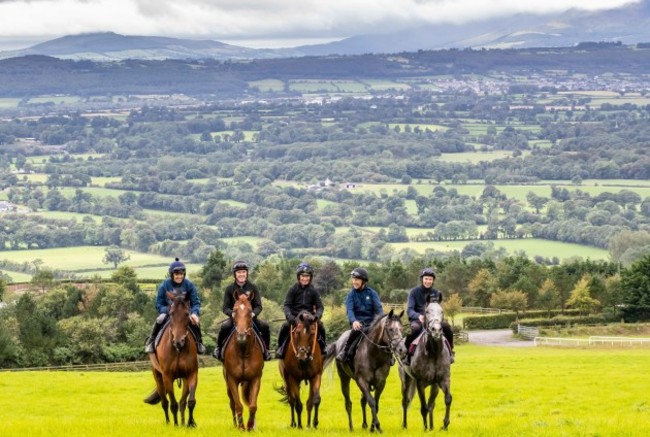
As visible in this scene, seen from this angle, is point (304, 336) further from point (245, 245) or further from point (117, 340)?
point (245, 245)

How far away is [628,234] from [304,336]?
138m

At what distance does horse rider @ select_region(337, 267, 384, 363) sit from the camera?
76.7ft

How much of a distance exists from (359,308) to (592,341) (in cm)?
4438

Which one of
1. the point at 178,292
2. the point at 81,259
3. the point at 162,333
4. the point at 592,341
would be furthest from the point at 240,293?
the point at 81,259

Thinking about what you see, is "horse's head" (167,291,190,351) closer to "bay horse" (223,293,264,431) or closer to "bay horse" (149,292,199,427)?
"bay horse" (149,292,199,427)

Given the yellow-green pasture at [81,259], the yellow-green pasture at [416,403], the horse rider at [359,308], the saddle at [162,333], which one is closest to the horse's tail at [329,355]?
the yellow-green pasture at [416,403]

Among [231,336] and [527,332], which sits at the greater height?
[231,336]

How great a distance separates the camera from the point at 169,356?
73.7 ft

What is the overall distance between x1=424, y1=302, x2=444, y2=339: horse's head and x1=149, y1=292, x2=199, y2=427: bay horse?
4107mm

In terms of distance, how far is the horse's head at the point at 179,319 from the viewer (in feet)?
72.4

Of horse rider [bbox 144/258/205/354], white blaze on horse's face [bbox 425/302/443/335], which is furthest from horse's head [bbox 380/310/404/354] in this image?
horse rider [bbox 144/258/205/354]

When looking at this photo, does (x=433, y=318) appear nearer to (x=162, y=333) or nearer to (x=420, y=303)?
(x=420, y=303)

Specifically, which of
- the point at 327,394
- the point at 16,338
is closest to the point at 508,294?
the point at 16,338

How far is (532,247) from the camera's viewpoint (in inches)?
6777
